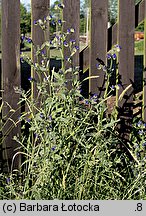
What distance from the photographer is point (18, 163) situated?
135 inches

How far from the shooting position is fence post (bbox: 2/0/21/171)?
3.24 metres

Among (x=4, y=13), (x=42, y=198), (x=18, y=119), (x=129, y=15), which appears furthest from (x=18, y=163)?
(x=129, y=15)

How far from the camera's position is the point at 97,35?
3414 millimetres

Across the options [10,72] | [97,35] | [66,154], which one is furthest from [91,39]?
[66,154]

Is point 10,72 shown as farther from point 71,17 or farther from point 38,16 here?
point 71,17

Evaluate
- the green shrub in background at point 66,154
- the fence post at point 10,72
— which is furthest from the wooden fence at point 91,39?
the green shrub in background at point 66,154

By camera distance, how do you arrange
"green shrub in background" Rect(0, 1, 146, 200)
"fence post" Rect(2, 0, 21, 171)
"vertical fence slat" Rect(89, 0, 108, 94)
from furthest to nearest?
"vertical fence slat" Rect(89, 0, 108, 94)
"fence post" Rect(2, 0, 21, 171)
"green shrub in background" Rect(0, 1, 146, 200)

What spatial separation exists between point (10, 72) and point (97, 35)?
661mm

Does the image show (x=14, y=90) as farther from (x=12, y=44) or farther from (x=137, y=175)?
(x=137, y=175)

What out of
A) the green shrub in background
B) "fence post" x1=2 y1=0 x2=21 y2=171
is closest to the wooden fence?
"fence post" x1=2 y1=0 x2=21 y2=171

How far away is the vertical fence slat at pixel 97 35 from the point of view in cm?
339

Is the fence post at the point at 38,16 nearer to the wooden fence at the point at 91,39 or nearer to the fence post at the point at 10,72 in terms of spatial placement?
the wooden fence at the point at 91,39

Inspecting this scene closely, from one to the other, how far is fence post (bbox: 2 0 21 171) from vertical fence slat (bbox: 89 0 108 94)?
0.52 meters

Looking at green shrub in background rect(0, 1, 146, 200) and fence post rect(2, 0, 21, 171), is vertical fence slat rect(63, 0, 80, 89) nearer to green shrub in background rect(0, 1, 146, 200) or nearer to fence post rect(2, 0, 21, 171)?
green shrub in background rect(0, 1, 146, 200)
